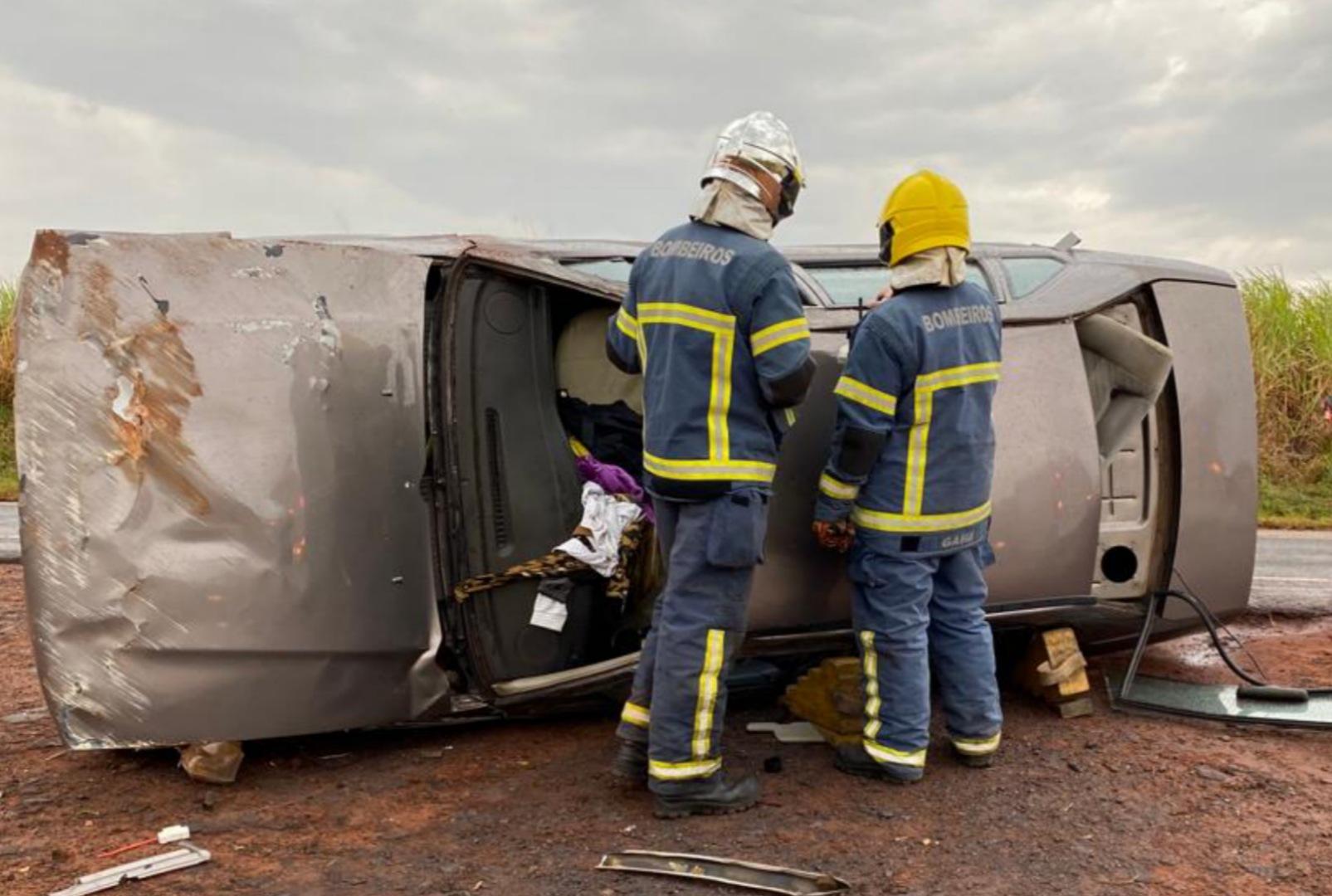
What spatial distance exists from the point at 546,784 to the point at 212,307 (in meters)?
1.71

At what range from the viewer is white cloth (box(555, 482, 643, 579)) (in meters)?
3.63

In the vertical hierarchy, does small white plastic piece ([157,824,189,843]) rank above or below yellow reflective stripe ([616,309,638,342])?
below

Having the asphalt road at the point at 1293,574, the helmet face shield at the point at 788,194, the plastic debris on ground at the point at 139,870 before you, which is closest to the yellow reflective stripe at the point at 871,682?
the helmet face shield at the point at 788,194

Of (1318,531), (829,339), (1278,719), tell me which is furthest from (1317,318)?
(829,339)

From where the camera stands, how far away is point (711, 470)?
328 centimetres

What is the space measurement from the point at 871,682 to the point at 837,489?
2.08 ft

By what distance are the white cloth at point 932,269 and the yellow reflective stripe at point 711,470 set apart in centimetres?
74

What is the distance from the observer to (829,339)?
12.2ft

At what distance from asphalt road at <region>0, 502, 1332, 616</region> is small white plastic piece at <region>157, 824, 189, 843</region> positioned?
4.93 meters

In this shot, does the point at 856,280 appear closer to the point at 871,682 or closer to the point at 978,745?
the point at 871,682

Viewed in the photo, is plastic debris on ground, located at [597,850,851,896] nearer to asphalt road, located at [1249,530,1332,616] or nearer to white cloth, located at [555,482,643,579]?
white cloth, located at [555,482,643,579]

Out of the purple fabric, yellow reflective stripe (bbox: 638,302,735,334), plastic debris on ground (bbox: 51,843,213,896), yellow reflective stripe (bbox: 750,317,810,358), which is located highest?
yellow reflective stripe (bbox: 638,302,735,334)

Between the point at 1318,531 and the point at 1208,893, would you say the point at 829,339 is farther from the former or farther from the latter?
the point at 1318,531

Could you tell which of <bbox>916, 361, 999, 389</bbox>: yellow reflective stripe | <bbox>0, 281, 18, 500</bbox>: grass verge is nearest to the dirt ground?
<bbox>916, 361, 999, 389</bbox>: yellow reflective stripe
